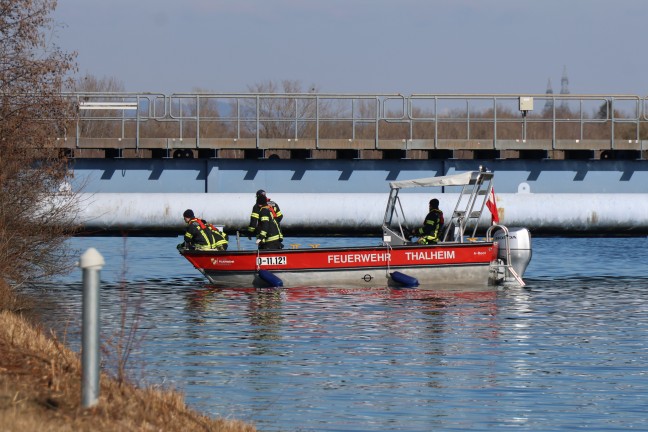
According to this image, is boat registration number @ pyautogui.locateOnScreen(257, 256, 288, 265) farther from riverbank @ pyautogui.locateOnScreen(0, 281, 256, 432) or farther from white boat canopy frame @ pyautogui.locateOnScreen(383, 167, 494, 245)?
riverbank @ pyautogui.locateOnScreen(0, 281, 256, 432)

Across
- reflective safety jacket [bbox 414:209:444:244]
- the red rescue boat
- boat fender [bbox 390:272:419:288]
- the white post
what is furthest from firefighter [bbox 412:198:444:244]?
the white post

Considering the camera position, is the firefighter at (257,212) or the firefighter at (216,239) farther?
A: the firefighter at (216,239)

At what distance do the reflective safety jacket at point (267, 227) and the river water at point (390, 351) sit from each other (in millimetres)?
1168

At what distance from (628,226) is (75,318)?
17359mm

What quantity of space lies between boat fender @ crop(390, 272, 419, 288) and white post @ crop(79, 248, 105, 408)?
52.6 feet

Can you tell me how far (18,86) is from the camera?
787 inches

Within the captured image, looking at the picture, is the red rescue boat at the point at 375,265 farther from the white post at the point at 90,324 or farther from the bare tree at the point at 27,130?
the white post at the point at 90,324

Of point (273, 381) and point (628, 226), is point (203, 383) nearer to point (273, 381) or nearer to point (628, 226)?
point (273, 381)

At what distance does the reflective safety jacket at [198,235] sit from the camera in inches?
996

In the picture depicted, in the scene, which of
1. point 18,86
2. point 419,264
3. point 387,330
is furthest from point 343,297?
point 18,86

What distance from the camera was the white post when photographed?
27.8ft

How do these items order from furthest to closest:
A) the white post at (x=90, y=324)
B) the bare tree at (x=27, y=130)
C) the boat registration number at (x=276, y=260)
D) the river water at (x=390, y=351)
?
the boat registration number at (x=276, y=260) < the bare tree at (x=27, y=130) < the river water at (x=390, y=351) < the white post at (x=90, y=324)

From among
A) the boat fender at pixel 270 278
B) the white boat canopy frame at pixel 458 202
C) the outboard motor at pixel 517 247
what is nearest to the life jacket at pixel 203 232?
the boat fender at pixel 270 278

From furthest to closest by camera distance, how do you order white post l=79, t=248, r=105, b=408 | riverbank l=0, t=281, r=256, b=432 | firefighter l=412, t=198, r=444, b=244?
1. firefighter l=412, t=198, r=444, b=244
2. riverbank l=0, t=281, r=256, b=432
3. white post l=79, t=248, r=105, b=408
